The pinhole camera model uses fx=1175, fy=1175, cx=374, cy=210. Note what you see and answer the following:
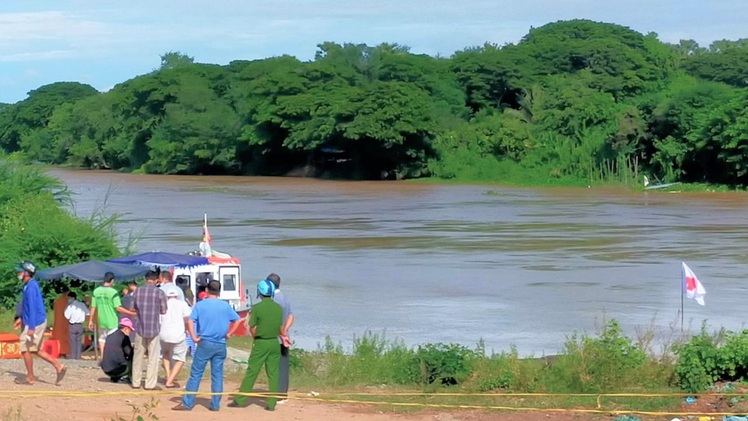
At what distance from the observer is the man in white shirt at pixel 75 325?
15484mm

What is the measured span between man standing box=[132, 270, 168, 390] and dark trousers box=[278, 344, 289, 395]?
1.56m

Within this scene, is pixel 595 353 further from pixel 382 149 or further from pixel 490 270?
pixel 382 149

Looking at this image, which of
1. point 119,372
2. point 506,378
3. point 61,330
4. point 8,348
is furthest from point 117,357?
point 506,378

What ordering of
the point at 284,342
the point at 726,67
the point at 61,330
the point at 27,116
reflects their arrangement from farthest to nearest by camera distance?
1. the point at 27,116
2. the point at 726,67
3. the point at 61,330
4. the point at 284,342

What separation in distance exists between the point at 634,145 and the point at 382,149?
16.6 meters

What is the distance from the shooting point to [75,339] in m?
15.6

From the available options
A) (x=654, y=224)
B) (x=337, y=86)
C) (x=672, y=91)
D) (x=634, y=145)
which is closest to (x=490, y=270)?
(x=654, y=224)

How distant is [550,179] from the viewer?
69.4 m

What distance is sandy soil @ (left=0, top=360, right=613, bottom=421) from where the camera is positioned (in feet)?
36.2

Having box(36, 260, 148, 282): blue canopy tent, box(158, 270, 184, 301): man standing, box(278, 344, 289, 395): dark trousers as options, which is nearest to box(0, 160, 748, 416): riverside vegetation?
box(278, 344, 289, 395): dark trousers

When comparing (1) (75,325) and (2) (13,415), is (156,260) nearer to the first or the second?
(1) (75,325)

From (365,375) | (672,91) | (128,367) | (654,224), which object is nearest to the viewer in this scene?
(128,367)

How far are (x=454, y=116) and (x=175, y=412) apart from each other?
71273 mm

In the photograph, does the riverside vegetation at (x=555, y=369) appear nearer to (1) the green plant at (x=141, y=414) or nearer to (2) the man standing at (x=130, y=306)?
(2) the man standing at (x=130, y=306)
